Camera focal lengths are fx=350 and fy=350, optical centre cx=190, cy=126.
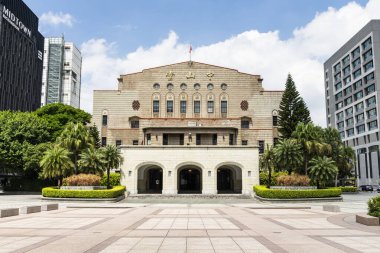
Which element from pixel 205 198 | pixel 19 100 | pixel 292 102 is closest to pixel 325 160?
pixel 205 198

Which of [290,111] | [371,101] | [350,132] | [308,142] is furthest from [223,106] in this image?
[350,132]

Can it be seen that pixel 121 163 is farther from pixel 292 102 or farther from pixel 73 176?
pixel 292 102

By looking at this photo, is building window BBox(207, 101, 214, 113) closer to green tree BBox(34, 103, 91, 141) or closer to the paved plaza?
green tree BBox(34, 103, 91, 141)

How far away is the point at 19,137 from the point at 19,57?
54.0 metres

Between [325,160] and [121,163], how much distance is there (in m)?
23.8

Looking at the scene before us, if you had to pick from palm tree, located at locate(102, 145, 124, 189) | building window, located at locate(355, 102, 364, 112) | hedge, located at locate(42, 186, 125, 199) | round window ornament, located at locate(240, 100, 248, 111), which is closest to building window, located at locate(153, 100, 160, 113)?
round window ornament, located at locate(240, 100, 248, 111)

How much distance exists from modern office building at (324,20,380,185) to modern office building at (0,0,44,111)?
86.8m

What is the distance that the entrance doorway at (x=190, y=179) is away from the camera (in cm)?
5241

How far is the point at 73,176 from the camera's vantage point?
39.2m

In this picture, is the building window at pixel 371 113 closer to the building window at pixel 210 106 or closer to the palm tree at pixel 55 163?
the building window at pixel 210 106

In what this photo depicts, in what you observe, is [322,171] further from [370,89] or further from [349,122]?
[349,122]

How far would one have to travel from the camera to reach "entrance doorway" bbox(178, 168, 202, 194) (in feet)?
172

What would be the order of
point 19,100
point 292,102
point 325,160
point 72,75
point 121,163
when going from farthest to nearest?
point 72,75 < point 19,100 < point 292,102 < point 121,163 < point 325,160

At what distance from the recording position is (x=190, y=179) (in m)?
52.9
